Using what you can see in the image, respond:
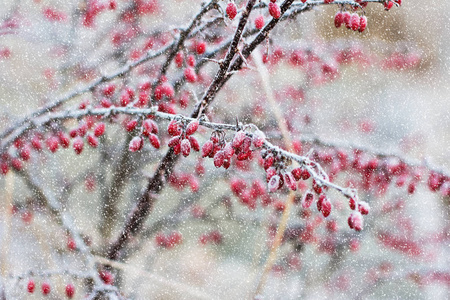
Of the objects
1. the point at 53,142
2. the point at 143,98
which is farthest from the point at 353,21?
the point at 53,142

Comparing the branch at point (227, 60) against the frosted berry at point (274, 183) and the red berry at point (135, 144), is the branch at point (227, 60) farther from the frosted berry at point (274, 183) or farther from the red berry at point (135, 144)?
the frosted berry at point (274, 183)

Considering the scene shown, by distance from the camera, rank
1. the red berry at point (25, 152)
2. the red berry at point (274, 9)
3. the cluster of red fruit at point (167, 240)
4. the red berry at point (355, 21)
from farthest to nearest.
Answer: the cluster of red fruit at point (167, 240) < the red berry at point (25, 152) < the red berry at point (355, 21) < the red berry at point (274, 9)

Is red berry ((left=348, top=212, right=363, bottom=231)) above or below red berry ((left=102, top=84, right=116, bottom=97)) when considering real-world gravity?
A: below

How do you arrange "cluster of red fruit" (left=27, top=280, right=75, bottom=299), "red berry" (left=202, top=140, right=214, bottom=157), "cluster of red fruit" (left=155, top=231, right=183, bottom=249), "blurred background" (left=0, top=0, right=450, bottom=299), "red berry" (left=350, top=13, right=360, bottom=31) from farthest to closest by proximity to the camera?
"cluster of red fruit" (left=155, top=231, right=183, bottom=249) < "blurred background" (left=0, top=0, right=450, bottom=299) < "cluster of red fruit" (left=27, top=280, right=75, bottom=299) < "red berry" (left=350, top=13, right=360, bottom=31) < "red berry" (left=202, top=140, right=214, bottom=157)

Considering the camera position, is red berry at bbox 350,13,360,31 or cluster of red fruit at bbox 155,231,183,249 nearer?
red berry at bbox 350,13,360,31

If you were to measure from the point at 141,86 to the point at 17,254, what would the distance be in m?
3.40

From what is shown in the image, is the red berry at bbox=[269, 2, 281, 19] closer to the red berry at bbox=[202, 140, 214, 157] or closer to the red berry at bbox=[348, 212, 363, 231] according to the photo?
the red berry at bbox=[202, 140, 214, 157]

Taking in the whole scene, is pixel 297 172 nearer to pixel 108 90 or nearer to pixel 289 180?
pixel 289 180

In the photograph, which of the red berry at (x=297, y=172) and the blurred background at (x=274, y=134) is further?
the blurred background at (x=274, y=134)

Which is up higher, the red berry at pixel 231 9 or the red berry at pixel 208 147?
the red berry at pixel 231 9

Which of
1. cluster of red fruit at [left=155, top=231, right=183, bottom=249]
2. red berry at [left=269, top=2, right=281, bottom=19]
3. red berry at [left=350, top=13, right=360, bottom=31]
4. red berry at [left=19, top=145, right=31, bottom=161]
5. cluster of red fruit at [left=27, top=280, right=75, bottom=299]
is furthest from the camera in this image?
cluster of red fruit at [left=155, top=231, right=183, bottom=249]

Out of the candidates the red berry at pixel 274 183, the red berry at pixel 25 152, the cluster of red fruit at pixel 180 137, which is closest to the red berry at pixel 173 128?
the cluster of red fruit at pixel 180 137

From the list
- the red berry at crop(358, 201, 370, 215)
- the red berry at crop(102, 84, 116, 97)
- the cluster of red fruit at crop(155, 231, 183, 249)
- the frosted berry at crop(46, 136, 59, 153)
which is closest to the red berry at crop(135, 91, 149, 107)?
the red berry at crop(102, 84, 116, 97)

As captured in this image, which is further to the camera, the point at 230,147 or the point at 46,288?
the point at 46,288
